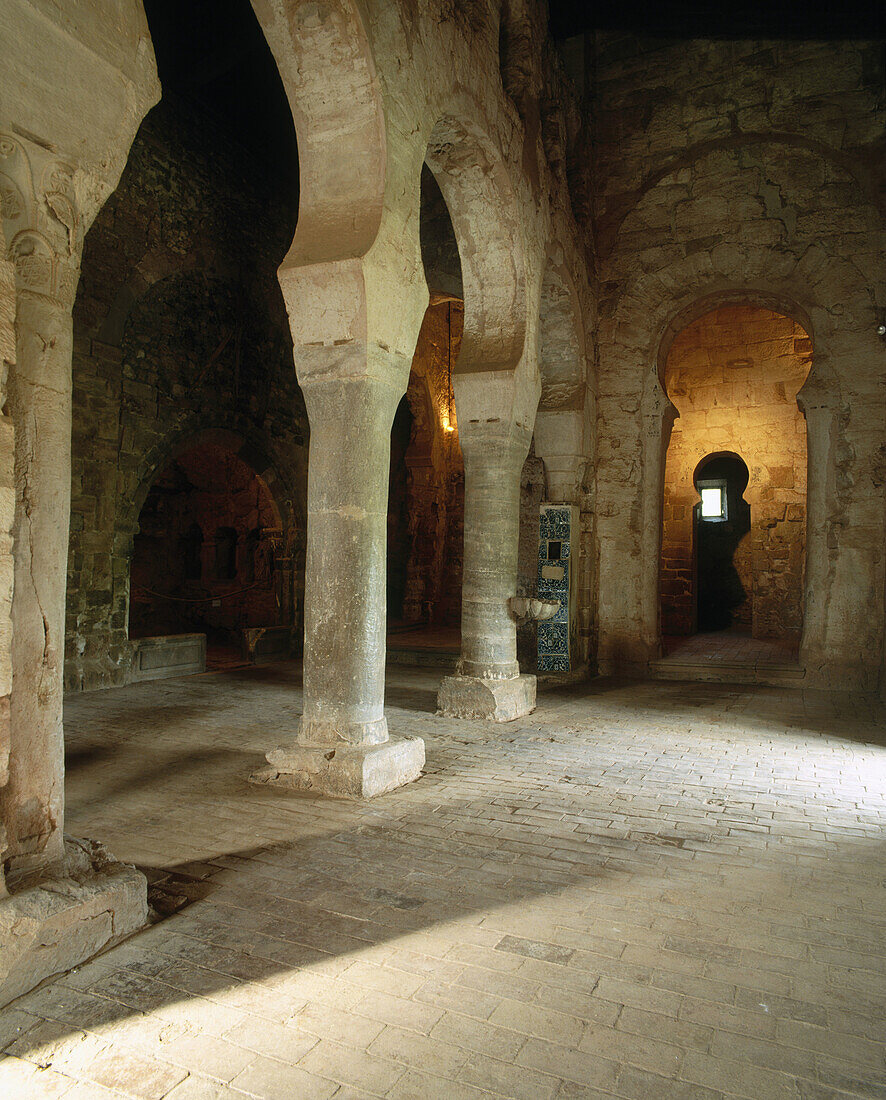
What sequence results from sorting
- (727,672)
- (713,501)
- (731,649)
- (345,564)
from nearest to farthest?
1. (345,564)
2. (727,672)
3. (731,649)
4. (713,501)

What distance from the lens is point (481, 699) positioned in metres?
6.53

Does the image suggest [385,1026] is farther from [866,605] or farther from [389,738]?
[866,605]

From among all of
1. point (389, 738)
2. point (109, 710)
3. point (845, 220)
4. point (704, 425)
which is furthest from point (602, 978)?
point (704, 425)

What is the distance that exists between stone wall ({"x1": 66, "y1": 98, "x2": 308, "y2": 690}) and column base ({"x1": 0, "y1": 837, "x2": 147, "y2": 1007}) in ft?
17.6

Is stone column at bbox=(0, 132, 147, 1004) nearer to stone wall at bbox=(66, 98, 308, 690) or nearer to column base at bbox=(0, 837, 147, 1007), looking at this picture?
column base at bbox=(0, 837, 147, 1007)

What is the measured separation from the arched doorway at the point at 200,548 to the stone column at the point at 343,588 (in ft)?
23.6

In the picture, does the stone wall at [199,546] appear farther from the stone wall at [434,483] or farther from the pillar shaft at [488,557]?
the pillar shaft at [488,557]

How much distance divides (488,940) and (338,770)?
1817mm

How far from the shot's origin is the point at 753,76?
8805mm

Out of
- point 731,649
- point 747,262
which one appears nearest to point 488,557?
point 747,262

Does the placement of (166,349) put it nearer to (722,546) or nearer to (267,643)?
(267,643)

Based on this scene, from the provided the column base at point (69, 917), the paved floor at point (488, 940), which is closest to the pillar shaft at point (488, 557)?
the paved floor at point (488, 940)

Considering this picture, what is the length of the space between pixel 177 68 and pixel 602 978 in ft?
34.1

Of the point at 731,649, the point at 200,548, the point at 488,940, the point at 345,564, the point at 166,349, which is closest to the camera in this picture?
the point at 488,940
